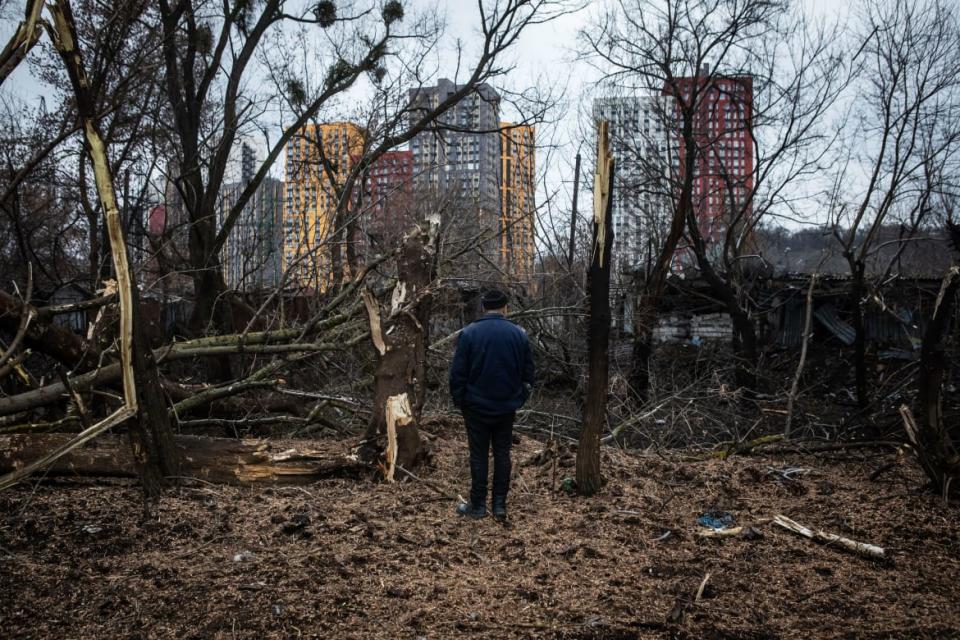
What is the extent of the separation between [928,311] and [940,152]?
3.98 metres

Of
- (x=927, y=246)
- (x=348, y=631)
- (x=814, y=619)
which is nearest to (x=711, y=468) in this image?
(x=814, y=619)

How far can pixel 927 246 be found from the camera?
1126 inches

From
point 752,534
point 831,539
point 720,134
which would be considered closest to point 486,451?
point 752,534

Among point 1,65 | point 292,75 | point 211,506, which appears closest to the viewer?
point 1,65

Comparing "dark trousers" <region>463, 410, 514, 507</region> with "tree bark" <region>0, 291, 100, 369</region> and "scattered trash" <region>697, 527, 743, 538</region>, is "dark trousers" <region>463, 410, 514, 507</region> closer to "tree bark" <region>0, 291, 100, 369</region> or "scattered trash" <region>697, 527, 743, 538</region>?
"scattered trash" <region>697, 527, 743, 538</region>

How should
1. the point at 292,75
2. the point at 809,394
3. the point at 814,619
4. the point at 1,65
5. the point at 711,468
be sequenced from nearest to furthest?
the point at 1,65 → the point at 814,619 → the point at 711,468 → the point at 292,75 → the point at 809,394

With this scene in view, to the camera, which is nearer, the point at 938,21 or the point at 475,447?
the point at 475,447

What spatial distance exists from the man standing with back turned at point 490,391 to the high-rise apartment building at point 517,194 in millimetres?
7227

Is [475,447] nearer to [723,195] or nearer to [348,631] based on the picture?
[348,631]

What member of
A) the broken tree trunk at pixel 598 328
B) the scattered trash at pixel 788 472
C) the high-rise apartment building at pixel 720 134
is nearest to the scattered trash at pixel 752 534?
the broken tree trunk at pixel 598 328

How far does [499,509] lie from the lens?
4734mm

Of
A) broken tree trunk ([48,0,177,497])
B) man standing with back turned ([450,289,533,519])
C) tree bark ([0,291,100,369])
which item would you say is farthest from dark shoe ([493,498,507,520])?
tree bark ([0,291,100,369])

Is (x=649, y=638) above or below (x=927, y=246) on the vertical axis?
below

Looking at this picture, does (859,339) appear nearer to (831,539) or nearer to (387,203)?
(387,203)
